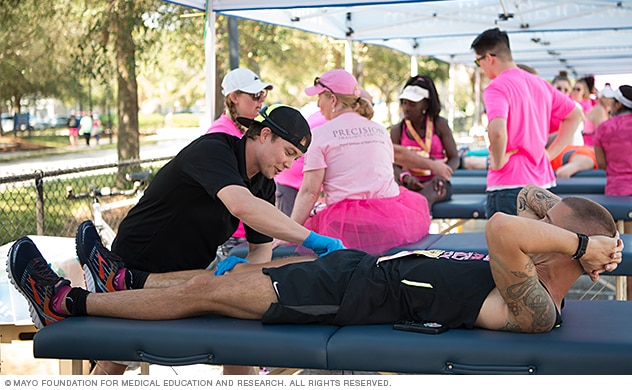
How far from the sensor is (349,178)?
15.6 feet

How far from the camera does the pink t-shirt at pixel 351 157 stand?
15.2 feet

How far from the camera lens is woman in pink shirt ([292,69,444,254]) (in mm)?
4645

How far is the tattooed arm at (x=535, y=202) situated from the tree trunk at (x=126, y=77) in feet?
32.4

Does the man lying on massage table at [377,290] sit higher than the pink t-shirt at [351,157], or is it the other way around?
the pink t-shirt at [351,157]

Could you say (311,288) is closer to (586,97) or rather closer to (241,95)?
(241,95)

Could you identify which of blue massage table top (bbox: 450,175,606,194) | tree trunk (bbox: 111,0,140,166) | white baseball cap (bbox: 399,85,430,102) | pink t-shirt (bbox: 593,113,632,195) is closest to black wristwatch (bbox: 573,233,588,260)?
white baseball cap (bbox: 399,85,430,102)

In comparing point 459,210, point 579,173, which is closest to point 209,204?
point 459,210

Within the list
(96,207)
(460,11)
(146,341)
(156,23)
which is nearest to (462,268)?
(146,341)

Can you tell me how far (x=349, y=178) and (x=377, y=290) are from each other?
1.73m

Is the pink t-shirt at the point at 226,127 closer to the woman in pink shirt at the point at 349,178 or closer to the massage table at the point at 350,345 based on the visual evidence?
the woman in pink shirt at the point at 349,178

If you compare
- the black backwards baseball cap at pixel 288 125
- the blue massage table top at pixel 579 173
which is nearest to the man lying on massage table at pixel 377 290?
the black backwards baseball cap at pixel 288 125

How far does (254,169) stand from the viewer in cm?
346

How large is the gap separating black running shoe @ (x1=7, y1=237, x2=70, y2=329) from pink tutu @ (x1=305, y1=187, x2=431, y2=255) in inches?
75.3

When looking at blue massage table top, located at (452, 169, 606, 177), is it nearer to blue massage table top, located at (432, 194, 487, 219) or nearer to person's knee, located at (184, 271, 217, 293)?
blue massage table top, located at (432, 194, 487, 219)
